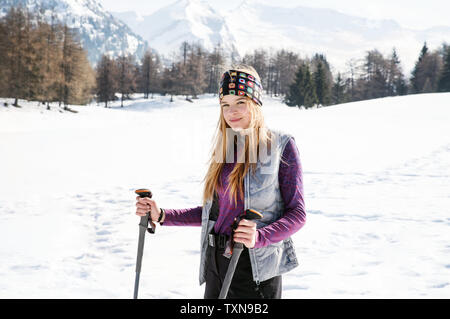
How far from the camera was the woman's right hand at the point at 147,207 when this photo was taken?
6.21 feet

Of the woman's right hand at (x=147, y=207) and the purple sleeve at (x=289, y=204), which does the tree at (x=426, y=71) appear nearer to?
the purple sleeve at (x=289, y=204)

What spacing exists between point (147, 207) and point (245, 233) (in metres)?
0.70

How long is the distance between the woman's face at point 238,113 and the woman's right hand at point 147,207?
0.62 meters

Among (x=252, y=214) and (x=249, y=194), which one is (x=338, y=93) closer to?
(x=249, y=194)

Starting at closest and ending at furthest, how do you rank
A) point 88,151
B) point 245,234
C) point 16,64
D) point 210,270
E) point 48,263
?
point 245,234 → point 210,270 → point 48,263 → point 88,151 → point 16,64

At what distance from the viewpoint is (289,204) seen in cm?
162

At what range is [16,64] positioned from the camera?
1298 inches

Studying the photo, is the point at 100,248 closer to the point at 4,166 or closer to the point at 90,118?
the point at 4,166

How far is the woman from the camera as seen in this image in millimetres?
1624

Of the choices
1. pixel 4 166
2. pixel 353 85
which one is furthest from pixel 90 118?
pixel 353 85

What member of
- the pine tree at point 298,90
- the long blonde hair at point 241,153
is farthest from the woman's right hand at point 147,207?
the pine tree at point 298,90

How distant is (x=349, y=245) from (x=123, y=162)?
8.80 meters

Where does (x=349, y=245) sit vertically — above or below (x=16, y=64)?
below

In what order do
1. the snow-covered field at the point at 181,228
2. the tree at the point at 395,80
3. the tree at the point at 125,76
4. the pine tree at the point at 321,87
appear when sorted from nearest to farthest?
the snow-covered field at the point at 181,228 < the pine tree at the point at 321,87 < the tree at the point at 125,76 < the tree at the point at 395,80
